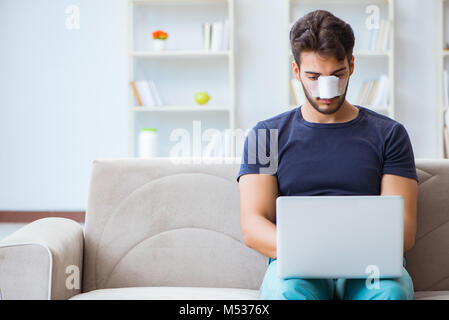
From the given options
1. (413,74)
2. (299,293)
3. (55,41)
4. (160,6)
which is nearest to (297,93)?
(413,74)

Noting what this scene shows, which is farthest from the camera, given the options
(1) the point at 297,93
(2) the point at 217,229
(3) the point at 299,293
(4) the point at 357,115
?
(1) the point at 297,93

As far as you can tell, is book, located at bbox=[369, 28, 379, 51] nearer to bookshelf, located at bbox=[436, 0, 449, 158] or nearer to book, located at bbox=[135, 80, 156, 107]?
bookshelf, located at bbox=[436, 0, 449, 158]

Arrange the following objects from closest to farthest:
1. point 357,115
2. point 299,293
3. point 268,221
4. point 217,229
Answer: point 299,293, point 268,221, point 357,115, point 217,229

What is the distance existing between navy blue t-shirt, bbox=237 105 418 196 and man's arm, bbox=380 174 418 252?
0.02m

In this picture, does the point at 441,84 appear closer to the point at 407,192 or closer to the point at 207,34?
the point at 207,34

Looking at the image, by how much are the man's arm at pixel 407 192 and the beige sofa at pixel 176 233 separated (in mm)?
215

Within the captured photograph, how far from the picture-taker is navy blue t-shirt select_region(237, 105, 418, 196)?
1.40m

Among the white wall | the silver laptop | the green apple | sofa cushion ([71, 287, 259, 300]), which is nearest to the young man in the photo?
sofa cushion ([71, 287, 259, 300])

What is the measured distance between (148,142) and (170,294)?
2.43 meters

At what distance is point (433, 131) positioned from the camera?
3840mm

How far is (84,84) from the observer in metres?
3.95

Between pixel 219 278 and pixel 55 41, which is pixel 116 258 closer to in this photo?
pixel 219 278

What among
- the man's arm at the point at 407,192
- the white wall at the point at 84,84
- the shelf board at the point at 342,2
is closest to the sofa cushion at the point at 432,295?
the man's arm at the point at 407,192

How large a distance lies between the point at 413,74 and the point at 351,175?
9.11ft
